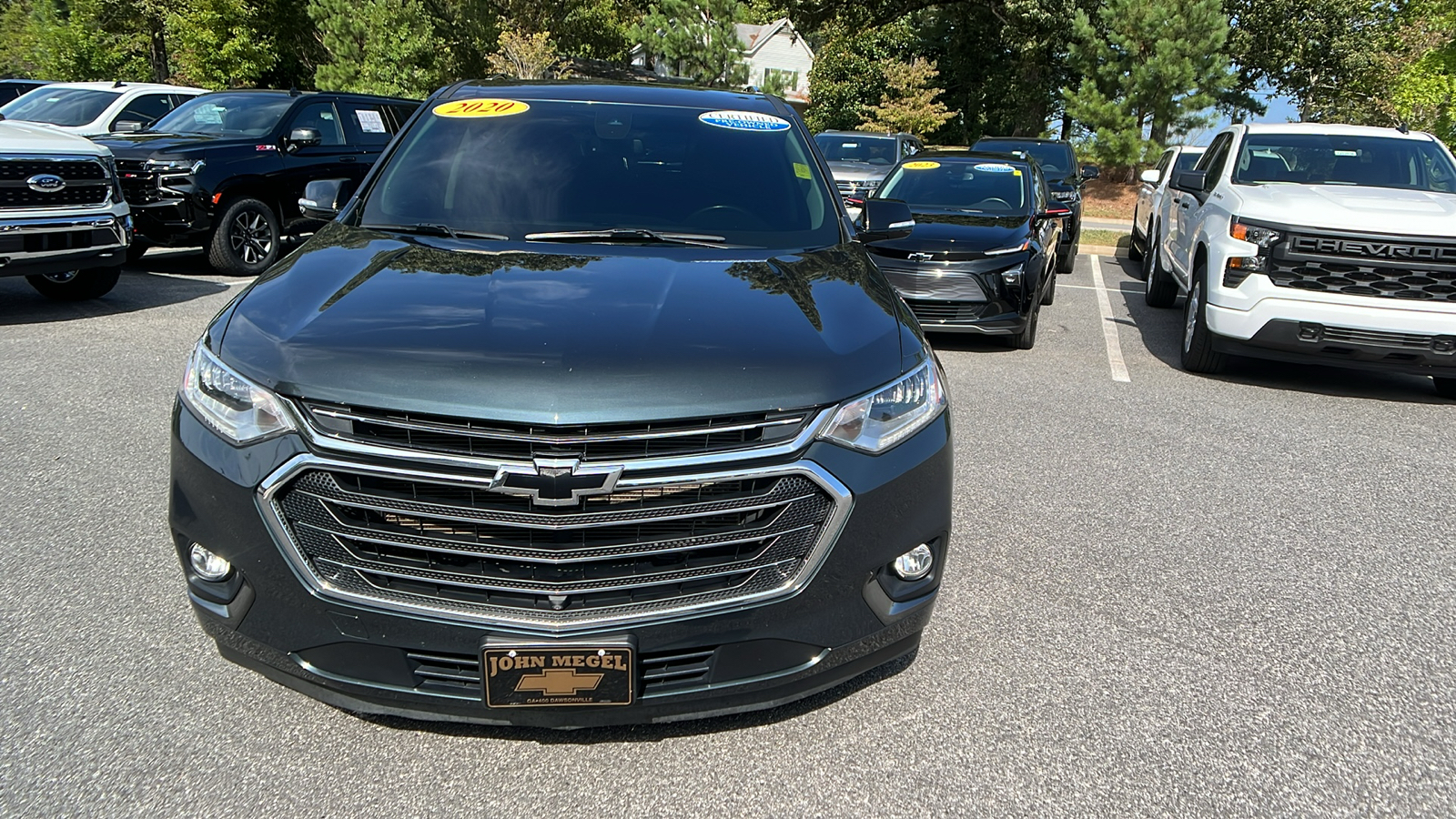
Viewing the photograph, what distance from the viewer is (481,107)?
13.7ft

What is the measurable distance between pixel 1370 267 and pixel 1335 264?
0.20 metres

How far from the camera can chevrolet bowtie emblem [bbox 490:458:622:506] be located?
7.40 ft

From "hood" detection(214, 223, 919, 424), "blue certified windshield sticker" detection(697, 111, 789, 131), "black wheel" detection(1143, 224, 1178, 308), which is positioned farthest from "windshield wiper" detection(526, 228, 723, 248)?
"black wheel" detection(1143, 224, 1178, 308)

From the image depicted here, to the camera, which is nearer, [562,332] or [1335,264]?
[562,332]

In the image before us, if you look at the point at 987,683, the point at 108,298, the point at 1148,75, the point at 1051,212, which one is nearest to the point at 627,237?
the point at 987,683

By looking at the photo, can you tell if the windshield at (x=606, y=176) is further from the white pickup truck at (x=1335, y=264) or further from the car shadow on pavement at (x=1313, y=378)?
the car shadow on pavement at (x=1313, y=378)

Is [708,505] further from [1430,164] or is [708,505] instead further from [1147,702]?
[1430,164]

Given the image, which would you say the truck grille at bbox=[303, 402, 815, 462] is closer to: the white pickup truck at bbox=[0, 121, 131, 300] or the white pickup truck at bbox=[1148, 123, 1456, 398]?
the white pickup truck at bbox=[1148, 123, 1456, 398]

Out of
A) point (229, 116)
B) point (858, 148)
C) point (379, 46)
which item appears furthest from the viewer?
point (379, 46)

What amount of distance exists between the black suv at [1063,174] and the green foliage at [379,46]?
23668 mm

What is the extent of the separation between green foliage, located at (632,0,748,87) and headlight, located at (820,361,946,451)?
3387cm

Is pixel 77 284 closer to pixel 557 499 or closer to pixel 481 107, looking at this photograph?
pixel 481 107

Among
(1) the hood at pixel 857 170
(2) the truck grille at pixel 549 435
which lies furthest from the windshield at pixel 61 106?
(2) the truck grille at pixel 549 435

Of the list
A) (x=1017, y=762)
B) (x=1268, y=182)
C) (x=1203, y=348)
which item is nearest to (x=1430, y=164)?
(x=1268, y=182)
